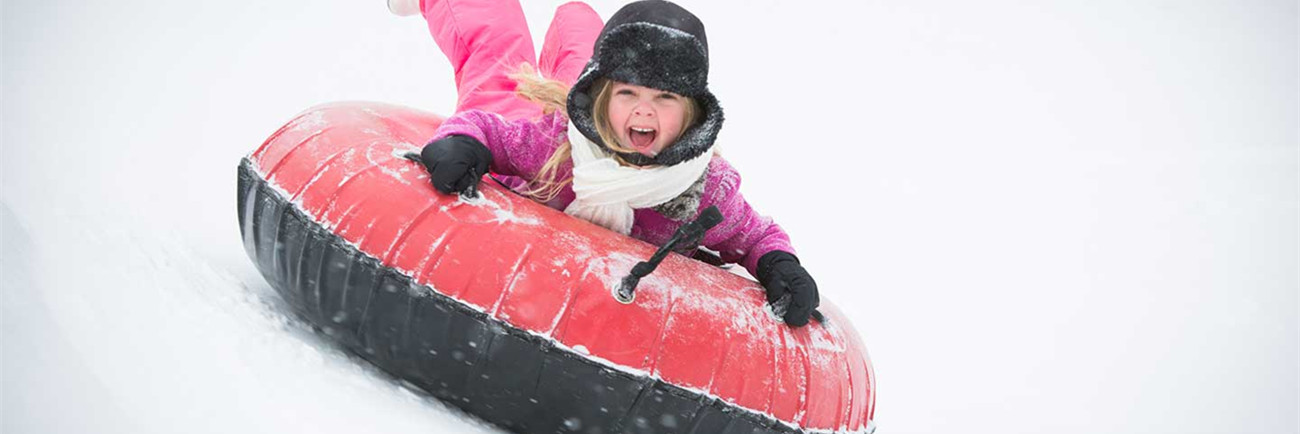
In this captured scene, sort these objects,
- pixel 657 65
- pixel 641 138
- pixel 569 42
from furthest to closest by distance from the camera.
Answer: pixel 569 42
pixel 641 138
pixel 657 65

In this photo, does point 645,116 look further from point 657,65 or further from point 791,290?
point 791,290

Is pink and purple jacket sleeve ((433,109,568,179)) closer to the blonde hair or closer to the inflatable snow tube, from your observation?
the blonde hair

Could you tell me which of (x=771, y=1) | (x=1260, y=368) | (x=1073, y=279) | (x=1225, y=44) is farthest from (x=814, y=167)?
(x=1225, y=44)

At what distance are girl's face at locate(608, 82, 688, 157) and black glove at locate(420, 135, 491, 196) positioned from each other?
26cm

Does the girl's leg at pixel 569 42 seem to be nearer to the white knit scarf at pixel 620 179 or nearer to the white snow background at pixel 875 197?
the white knit scarf at pixel 620 179

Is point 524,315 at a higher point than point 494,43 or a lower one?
lower

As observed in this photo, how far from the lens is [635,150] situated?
4.55 feet

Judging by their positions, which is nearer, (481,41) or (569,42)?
(481,41)

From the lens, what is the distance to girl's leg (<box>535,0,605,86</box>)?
90.5 inches

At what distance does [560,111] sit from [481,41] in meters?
0.84

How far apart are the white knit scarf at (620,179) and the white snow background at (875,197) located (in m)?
0.49

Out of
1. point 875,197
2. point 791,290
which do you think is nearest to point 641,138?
point 791,290

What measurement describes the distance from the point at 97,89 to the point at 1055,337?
170 inches

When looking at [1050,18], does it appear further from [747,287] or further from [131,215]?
[131,215]
